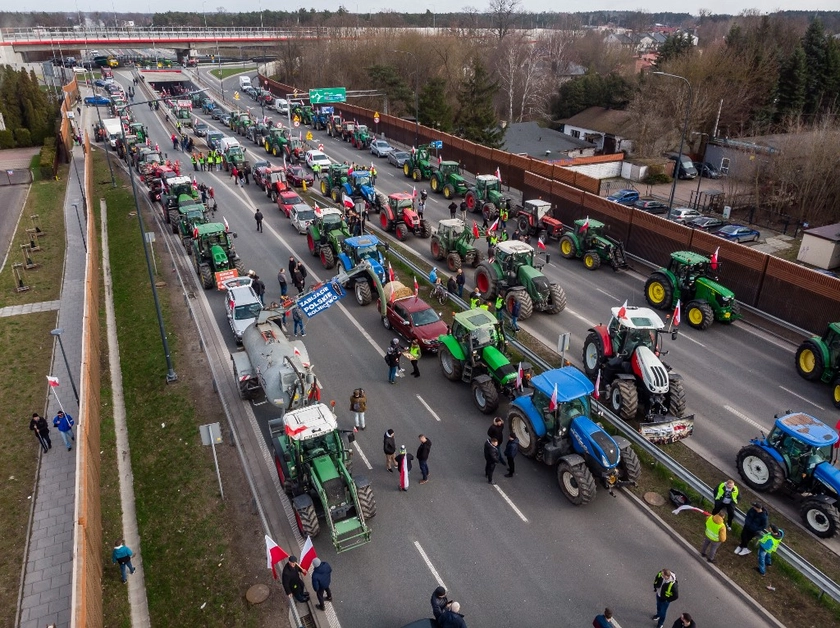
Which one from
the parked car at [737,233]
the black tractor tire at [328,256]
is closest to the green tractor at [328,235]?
the black tractor tire at [328,256]

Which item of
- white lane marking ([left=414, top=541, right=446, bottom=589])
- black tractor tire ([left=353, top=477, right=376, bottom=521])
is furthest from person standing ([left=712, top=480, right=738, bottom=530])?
black tractor tire ([left=353, top=477, right=376, bottom=521])

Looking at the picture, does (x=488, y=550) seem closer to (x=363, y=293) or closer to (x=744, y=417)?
(x=744, y=417)

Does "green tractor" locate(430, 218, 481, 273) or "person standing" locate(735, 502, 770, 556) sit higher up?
"green tractor" locate(430, 218, 481, 273)

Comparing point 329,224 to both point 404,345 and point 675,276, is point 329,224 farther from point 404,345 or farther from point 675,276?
point 675,276

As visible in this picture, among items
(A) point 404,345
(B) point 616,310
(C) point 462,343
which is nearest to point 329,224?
(A) point 404,345

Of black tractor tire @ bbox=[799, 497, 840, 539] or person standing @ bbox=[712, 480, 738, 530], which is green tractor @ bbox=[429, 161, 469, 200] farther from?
black tractor tire @ bbox=[799, 497, 840, 539]

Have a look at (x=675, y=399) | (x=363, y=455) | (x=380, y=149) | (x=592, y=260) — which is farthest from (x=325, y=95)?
(x=675, y=399)
